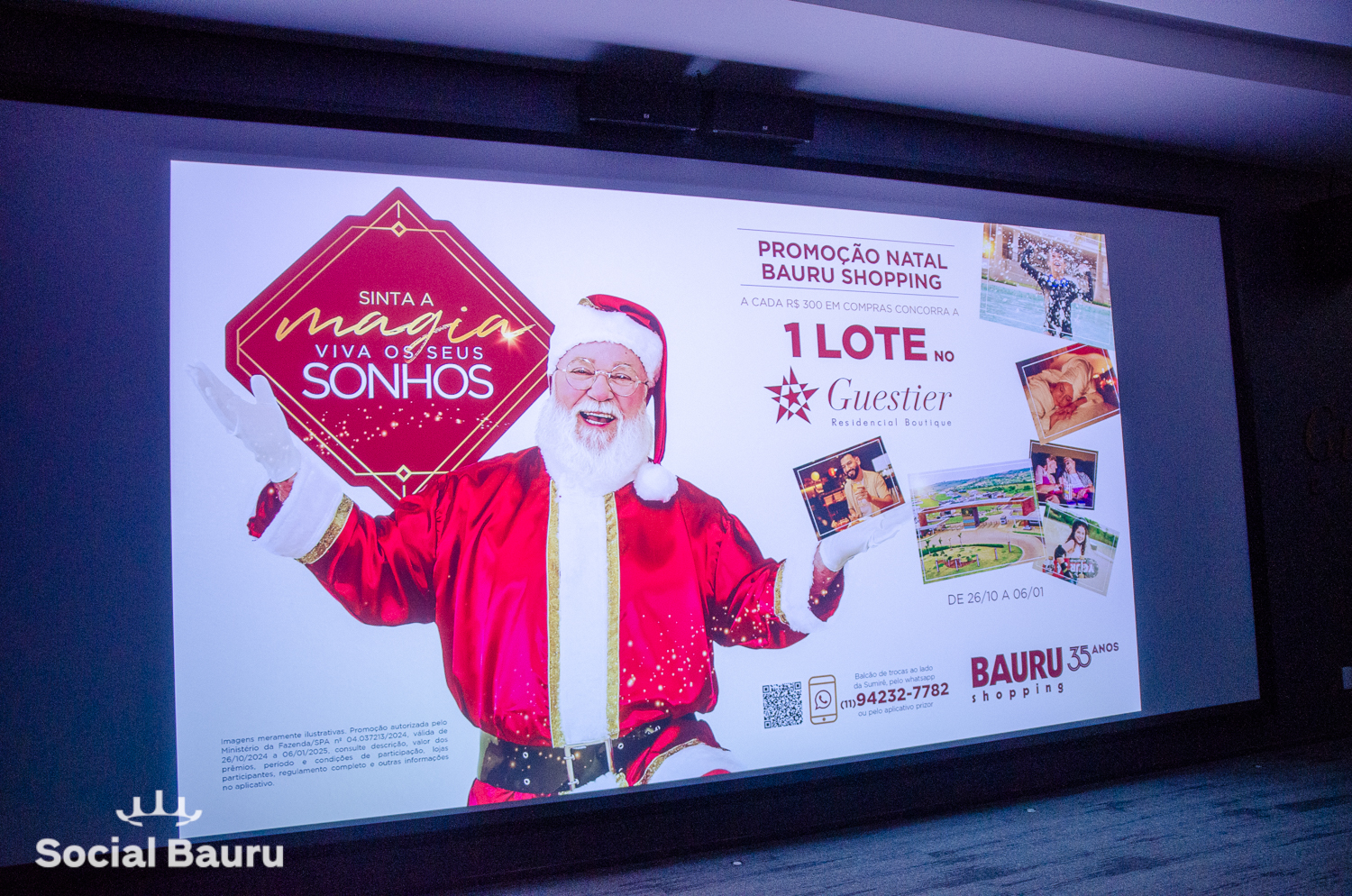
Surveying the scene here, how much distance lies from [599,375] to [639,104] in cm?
97

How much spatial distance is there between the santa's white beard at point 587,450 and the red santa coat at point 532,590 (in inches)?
2.2

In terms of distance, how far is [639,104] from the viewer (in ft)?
8.96

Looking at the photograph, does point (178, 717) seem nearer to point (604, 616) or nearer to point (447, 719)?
point (447, 719)

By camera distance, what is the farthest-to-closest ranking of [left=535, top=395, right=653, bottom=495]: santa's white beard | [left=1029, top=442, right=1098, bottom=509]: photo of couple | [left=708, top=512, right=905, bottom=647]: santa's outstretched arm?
1. [left=1029, top=442, right=1098, bottom=509]: photo of couple
2. [left=708, top=512, right=905, bottom=647]: santa's outstretched arm
3. [left=535, top=395, right=653, bottom=495]: santa's white beard

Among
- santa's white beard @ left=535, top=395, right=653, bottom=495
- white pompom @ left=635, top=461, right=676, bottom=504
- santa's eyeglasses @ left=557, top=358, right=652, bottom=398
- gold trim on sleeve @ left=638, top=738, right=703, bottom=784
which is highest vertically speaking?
santa's eyeglasses @ left=557, top=358, right=652, bottom=398

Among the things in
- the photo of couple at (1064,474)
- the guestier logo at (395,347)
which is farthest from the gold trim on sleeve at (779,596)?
the photo of couple at (1064,474)

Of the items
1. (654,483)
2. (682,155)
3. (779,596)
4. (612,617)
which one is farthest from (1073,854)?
(682,155)

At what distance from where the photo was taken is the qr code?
2770mm

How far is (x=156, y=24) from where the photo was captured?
7.94ft

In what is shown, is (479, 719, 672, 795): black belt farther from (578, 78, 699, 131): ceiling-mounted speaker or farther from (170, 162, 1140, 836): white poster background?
(578, 78, 699, 131): ceiling-mounted speaker

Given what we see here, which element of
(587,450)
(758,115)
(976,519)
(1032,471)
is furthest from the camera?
(1032,471)

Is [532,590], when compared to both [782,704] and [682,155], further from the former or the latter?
[682,155]

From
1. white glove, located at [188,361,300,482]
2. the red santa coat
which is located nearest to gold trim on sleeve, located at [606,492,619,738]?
the red santa coat

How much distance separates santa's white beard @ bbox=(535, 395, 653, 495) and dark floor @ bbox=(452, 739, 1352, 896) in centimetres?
131
